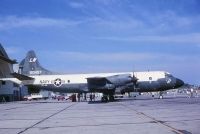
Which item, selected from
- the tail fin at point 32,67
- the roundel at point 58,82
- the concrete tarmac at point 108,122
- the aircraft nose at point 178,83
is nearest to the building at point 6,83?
the tail fin at point 32,67

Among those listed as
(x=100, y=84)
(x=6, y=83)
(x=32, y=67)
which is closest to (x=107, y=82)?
(x=100, y=84)

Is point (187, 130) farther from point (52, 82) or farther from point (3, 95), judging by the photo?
point (3, 95)

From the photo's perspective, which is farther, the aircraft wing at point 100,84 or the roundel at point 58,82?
the roundel at point 58,82

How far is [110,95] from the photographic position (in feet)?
144

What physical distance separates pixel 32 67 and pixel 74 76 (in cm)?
918

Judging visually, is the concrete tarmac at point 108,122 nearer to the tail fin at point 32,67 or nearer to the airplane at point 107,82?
the airplane at point 107,82

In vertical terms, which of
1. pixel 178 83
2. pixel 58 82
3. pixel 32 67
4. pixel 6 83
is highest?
pixel 32 67

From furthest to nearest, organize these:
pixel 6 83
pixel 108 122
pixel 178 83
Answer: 1. pixel 6 83
2. pixel 178 83
3. pixel 108 122

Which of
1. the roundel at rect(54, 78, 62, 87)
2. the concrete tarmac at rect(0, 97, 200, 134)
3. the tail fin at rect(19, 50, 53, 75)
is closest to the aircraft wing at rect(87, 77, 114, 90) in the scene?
the roundel at rect(54, 78, 62, 87)

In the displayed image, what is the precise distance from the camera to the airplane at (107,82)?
42.2 m

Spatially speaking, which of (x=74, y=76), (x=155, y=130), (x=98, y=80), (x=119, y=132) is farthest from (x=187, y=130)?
(x=74, y=76)

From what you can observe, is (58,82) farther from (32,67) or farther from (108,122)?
(108,122)

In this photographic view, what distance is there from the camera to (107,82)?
4256 centimetres

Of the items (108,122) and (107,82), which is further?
(107,82)
